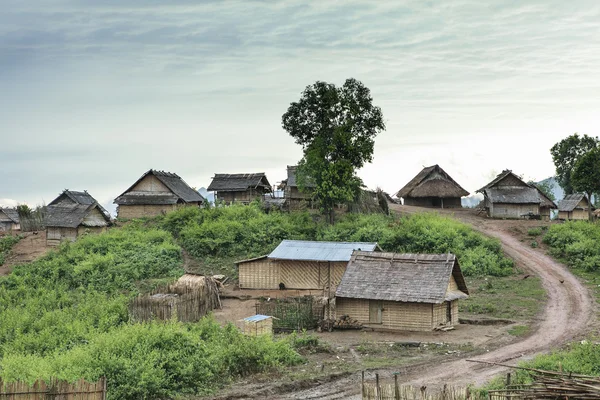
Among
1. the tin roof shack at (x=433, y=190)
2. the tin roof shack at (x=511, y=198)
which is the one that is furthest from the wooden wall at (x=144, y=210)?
the tin roof shack at (x=511, y=198)

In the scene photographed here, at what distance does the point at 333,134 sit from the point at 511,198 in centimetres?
1754

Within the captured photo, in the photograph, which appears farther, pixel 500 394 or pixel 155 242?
pixel 155 242

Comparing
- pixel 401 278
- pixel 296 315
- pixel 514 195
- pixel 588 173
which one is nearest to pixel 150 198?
pixel 296 315

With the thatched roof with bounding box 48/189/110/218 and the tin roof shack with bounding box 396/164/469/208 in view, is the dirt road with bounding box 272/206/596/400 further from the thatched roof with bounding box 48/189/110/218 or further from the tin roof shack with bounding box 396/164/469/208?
the thatched roof with bounding box 48/189/110/218

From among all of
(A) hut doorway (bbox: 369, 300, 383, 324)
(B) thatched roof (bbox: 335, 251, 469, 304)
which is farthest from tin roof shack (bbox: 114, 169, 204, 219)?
(A) hut doorway (bbox: 369, 300, 383, 324)

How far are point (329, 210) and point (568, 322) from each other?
2089 centimetres

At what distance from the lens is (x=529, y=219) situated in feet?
179

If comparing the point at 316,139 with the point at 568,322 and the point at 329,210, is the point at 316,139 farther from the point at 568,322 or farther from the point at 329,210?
the point at 568,322

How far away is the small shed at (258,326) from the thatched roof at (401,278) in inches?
143

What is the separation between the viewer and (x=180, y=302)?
30.5 metres

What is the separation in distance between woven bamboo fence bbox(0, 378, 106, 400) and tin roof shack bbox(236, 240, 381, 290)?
70.4ft

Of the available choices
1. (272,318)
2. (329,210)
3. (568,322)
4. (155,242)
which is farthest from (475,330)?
(155,242)

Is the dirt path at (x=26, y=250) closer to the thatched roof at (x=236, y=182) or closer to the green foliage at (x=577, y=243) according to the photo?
the thatched roof at (x=236, y=182)

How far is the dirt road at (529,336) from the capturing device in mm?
21078
